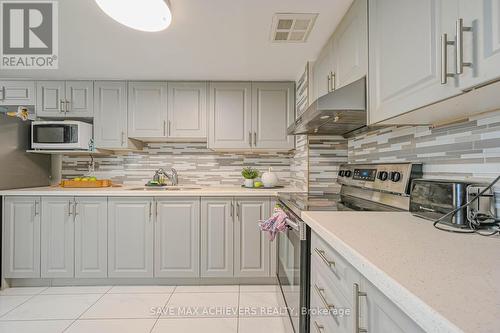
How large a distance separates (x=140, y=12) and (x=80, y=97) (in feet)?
5.63

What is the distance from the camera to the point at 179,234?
2426 millimetres

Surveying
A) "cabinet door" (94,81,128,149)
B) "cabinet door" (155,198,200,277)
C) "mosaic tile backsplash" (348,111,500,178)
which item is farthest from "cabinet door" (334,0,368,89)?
"cabinet door" (94,81,128,149)

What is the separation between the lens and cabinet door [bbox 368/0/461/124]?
833 mm

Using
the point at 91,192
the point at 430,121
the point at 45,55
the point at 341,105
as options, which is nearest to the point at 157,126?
the point at 91,192

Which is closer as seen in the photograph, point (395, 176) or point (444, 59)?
point (444, 59)

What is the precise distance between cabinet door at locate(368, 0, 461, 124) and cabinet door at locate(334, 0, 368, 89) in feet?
0.24

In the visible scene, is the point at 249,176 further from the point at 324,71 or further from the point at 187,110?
the point at 324,71

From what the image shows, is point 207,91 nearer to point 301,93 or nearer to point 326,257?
point 301,93

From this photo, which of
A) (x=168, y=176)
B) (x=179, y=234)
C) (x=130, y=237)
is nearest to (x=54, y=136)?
(x=168, y=176)

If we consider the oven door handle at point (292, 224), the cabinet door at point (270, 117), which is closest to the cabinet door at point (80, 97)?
the cabinet door at point (270, 117)

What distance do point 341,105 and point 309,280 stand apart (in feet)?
3.01

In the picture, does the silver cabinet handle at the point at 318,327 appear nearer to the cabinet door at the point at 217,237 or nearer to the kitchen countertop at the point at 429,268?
the kitchen countertop at the point at 429,268

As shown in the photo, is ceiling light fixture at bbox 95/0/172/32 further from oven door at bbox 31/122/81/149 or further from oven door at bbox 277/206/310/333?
oven door at bbox 31/122/81/149

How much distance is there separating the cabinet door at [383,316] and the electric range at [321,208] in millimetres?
609
